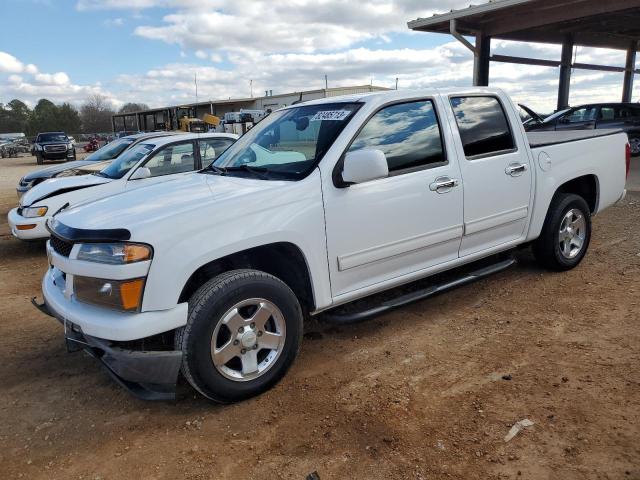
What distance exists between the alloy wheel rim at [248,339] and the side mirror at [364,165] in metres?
0.97

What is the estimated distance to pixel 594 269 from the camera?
537 centimetres

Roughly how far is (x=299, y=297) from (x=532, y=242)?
2781 mm

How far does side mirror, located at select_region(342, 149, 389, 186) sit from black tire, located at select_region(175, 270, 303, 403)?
2.75ft

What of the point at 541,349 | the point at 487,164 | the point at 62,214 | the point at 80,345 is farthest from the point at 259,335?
the point at 487,164

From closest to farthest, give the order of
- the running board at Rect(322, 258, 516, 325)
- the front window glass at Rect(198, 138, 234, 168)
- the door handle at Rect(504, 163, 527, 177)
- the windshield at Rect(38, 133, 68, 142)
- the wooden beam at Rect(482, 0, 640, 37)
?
the running board at Rect(322, 258, 516, 325)
the door handle at Rect(504, 163, 527, 177)
the front window glass at Rect(198, 138, 234, 168)
the wooden beam at Rect(482, 0, 640, 37)
the windshield at Rect(38, 133, 68, 142)

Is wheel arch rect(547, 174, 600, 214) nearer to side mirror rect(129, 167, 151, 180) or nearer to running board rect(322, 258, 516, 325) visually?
running board rect(322, 258, 516, 325)

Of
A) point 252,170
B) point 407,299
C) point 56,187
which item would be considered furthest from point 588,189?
point 56,187

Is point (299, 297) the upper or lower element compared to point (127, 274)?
lower

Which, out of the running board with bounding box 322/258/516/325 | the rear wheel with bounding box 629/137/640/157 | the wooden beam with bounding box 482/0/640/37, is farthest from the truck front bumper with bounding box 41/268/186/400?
the rear wheel with bounding box 629/137/640/157

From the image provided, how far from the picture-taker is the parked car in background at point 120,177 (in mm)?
6887

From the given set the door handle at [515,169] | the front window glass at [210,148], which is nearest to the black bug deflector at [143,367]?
the door handle at [515,169]

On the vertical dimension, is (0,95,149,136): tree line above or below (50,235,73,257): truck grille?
above

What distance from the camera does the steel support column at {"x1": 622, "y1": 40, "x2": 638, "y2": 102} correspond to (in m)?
24.6

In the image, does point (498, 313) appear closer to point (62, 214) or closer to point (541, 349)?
point (541, 349)
